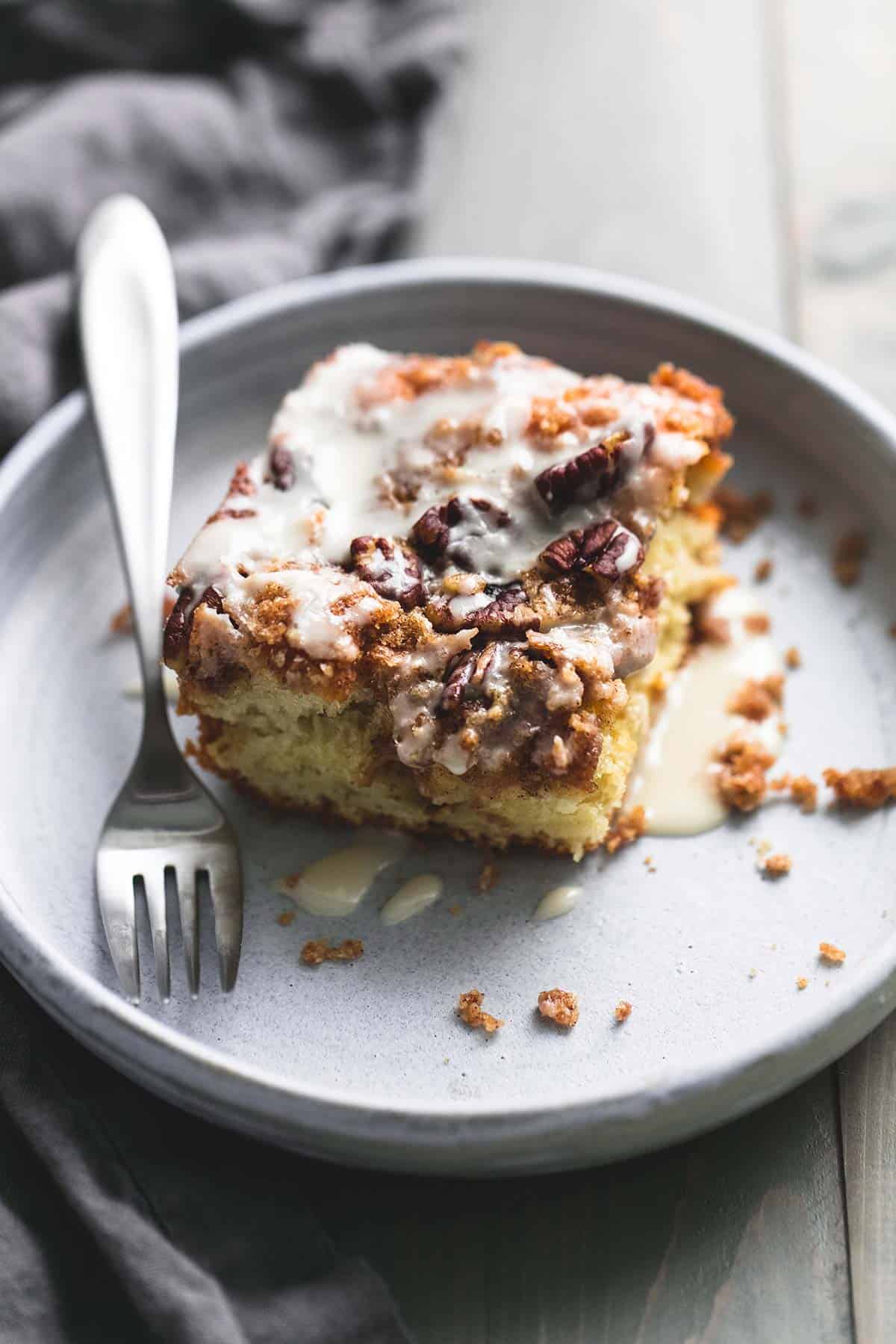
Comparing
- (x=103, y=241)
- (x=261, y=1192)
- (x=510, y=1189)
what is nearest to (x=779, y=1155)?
(x=510, y=1189)

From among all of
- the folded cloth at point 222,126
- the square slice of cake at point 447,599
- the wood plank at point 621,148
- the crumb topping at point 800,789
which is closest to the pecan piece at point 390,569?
the square slice of cake at point 447,599

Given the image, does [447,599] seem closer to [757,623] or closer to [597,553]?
[597,553]

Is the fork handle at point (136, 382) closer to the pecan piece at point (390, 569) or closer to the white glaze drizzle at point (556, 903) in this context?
the pecan piece at point (390, 569)

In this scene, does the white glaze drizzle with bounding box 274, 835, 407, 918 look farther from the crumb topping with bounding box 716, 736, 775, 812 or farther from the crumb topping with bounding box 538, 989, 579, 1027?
the crumb topping with bounding box 716, 736, 775, 812

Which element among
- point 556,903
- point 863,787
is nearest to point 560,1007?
point 556,903

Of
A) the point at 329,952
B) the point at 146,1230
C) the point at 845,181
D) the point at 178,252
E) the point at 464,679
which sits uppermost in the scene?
the point at 845,181

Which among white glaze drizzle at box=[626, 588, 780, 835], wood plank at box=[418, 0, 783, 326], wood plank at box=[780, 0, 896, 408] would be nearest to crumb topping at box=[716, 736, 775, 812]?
white glaze drizzle at box=[626, 588, 780, 835]
